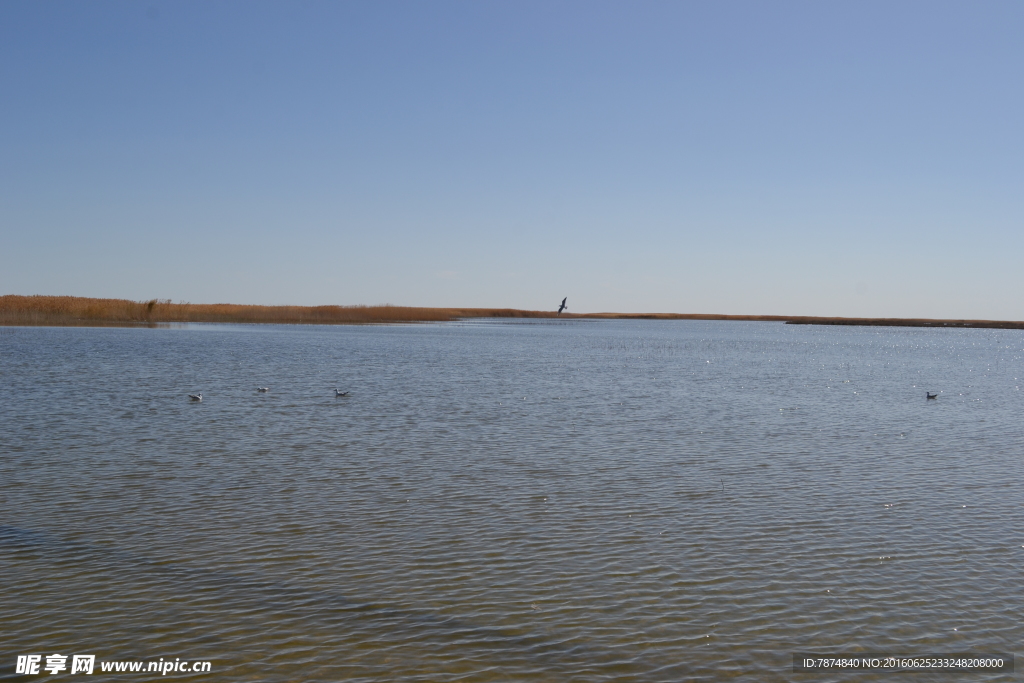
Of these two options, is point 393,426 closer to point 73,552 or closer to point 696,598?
point 73,552

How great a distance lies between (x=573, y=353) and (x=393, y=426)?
110ft

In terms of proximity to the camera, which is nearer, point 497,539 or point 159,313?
point 497,539

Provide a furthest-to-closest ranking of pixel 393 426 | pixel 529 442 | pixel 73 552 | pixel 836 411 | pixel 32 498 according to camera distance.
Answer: pixel 836 411 < pixel 393 426 < pixel 529 442 < pixel 32 498 < pixel 73 552

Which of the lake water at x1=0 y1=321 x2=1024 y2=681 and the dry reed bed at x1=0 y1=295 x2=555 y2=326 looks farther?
the dry reed bed at x1=0 y1=295 x2=555 y2=326

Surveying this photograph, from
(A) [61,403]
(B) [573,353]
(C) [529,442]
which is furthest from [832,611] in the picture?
(B) [573,353]

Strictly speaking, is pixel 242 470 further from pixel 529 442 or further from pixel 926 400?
pixel 926 400

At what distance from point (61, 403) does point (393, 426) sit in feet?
30.4

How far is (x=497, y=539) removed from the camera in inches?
368

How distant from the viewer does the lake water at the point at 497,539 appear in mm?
6516

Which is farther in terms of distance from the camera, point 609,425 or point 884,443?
point 609,425

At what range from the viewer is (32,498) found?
10.6m

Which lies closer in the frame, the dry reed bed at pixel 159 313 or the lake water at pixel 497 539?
the lake water at pixel 497 539

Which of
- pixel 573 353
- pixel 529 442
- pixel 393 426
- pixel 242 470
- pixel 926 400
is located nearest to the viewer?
pixel 242 470

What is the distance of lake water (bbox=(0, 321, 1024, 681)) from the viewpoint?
6.52 meters
